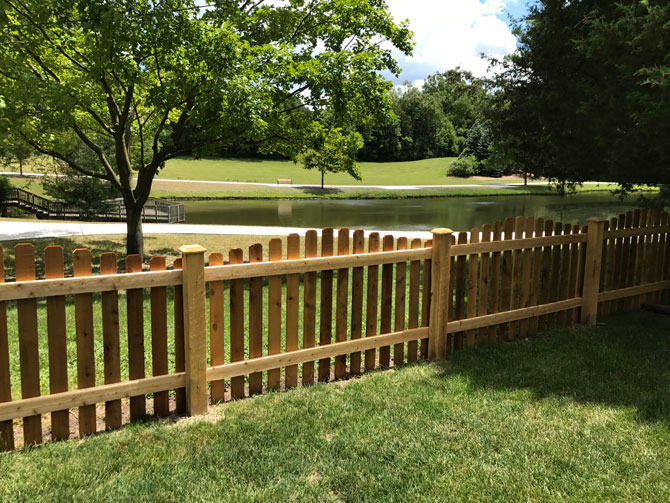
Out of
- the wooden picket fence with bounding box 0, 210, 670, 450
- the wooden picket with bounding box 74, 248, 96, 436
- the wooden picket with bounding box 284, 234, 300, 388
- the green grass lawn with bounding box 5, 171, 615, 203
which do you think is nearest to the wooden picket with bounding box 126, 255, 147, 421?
the wooden picket fence with bounding box 0, 210, 670, 450

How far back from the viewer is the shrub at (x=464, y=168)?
7850 centimetres

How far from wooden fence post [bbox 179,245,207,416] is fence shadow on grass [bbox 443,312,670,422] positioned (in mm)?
2111

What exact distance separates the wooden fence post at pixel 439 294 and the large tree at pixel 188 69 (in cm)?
537

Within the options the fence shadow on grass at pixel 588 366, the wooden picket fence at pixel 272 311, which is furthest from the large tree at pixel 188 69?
the fence shadow on grass at pixel 588 366

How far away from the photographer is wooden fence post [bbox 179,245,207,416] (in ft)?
11.8

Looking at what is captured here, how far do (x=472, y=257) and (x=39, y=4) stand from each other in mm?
7593

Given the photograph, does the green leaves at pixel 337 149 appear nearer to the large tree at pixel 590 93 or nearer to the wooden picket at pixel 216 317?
the large tree at pixel 590 93

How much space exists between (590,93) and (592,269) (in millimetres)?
3211

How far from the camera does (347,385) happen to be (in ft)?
14.1

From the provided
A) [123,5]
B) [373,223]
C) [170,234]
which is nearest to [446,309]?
[123,5]

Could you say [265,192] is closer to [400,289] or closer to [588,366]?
[400,289]

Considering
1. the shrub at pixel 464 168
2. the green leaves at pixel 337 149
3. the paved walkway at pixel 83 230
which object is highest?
the shrub at pixel 464 168

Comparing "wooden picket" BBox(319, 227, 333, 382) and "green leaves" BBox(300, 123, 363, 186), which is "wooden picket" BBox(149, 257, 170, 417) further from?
"green leaves" BBox(300, 123, 363, 186)

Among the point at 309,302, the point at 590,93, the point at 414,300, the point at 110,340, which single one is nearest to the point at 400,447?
the point at 309,302
